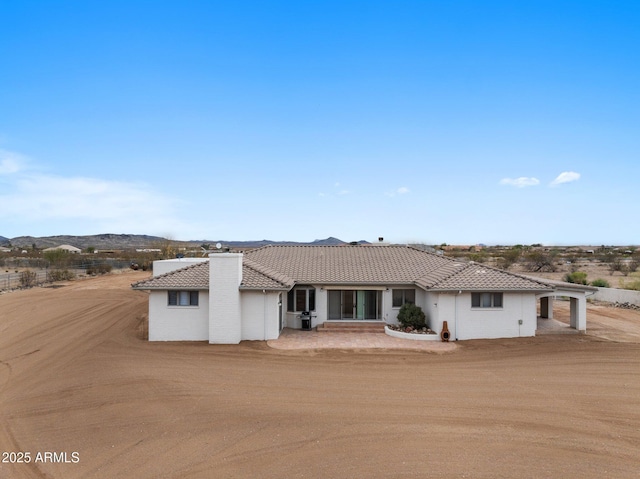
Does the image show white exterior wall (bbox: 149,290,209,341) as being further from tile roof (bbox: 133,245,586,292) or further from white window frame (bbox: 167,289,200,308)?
tile roof (bbox: 133,245,586,292)

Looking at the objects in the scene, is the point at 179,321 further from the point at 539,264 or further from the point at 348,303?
the point at 539,264

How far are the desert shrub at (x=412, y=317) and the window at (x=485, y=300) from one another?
2.51 metres

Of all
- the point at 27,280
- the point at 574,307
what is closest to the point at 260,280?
the point at 574,307

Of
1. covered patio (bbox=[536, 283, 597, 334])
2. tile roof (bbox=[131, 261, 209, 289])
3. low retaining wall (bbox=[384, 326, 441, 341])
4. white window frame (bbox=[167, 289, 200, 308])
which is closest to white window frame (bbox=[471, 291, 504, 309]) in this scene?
covered patio (bbox=[536, 283, 597, 334])

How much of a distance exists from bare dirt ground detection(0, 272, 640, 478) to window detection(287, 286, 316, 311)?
4520mm

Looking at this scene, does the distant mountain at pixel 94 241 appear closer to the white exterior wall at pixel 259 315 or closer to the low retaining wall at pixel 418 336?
the white exterior wall at pixel 259 315

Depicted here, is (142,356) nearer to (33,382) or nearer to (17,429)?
(33,382)

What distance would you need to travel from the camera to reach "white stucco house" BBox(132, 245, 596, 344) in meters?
16.4

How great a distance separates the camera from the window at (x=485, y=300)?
1723 centimetres

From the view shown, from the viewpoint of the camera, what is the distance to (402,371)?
504 inches

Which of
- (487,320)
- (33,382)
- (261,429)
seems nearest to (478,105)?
(487,320)

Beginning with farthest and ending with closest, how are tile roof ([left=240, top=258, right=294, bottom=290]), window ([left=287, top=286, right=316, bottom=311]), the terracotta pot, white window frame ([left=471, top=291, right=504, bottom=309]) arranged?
window ([left=287, top=286, right=316, bottom=311]), white window frame ([left=471, top=291, right=504, bottom=309]), the terracotta pot, tile roof ([left=240, top=258, right=294, bottom=290])

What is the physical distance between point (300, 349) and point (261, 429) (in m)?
6.75

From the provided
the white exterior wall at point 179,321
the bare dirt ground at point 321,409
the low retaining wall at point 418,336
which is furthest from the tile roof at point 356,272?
the bare dirt ground at point 321,409
